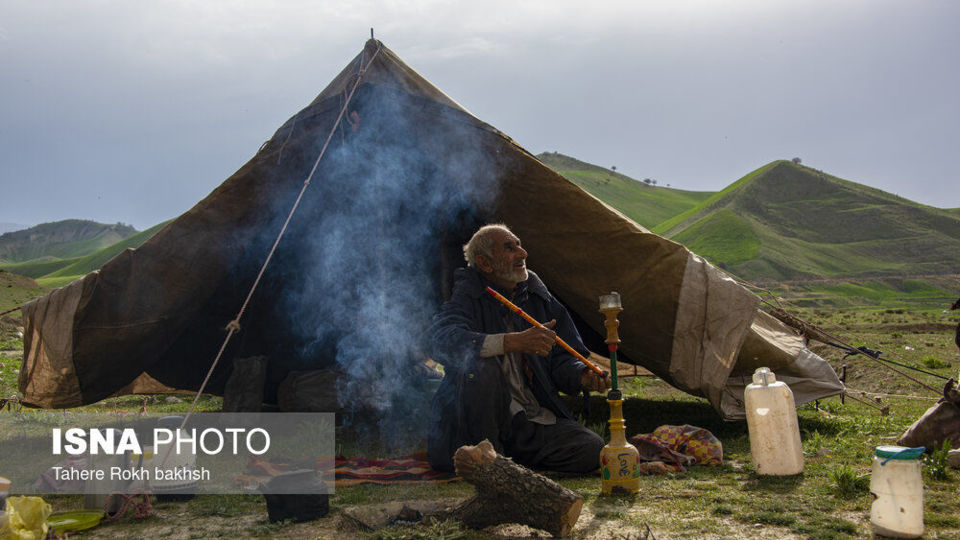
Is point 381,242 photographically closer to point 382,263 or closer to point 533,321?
point 382,263

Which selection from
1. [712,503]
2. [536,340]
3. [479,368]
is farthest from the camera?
[479,368]

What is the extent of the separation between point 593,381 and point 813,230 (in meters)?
66.4

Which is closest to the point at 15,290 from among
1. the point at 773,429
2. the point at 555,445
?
the point at 555,445

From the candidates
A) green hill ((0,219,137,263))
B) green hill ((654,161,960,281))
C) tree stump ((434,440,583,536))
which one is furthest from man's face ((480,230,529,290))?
green hill ((0,219,137,263))

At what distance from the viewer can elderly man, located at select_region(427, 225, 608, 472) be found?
131 inches

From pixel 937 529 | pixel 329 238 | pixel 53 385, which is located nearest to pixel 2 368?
pixel 53 385

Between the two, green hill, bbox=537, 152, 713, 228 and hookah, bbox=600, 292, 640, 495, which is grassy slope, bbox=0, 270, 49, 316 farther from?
green hill, bbox=537, 152, 713, 228

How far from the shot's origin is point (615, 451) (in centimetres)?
309

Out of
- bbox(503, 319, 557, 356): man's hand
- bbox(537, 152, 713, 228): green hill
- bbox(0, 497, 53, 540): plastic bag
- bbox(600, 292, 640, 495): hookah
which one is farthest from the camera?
bbox(537, 152, 713, 228): green hill

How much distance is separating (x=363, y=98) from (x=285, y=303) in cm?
184

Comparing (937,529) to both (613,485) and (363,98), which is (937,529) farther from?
(363,98)

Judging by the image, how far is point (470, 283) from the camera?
372cm

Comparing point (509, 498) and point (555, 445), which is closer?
point (509, 498)

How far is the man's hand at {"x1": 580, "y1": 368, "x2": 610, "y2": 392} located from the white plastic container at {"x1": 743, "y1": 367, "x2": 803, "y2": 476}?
2.73 feet
